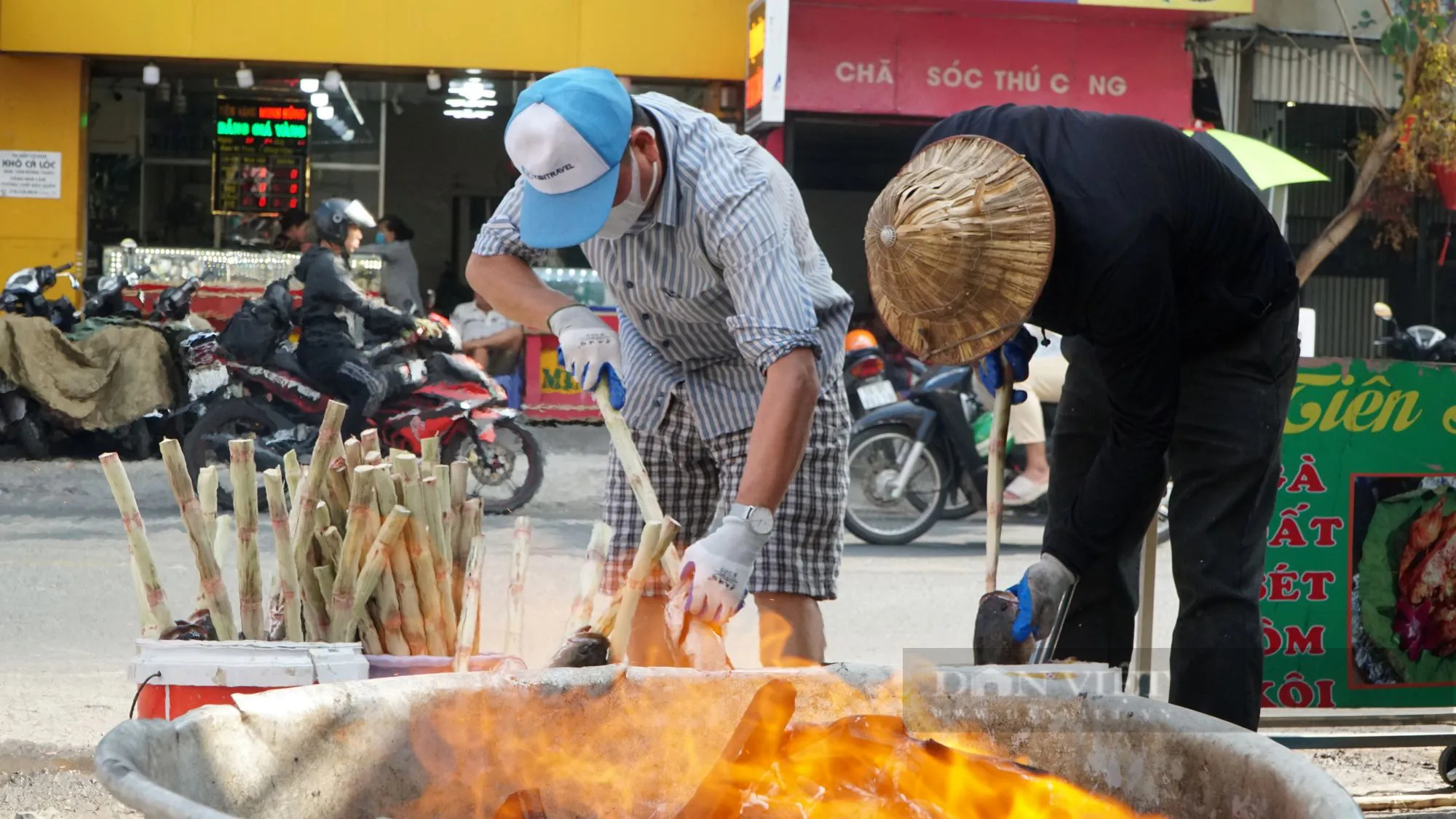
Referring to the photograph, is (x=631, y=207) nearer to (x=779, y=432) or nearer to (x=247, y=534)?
(x=779, y=432)

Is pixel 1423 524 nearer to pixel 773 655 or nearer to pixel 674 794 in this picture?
pixel 773 655

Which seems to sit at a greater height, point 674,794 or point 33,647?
point 674,794

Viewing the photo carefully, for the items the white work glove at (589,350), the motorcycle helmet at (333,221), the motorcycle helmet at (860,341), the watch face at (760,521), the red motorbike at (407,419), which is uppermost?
the motorcycle helmet at (333,221)

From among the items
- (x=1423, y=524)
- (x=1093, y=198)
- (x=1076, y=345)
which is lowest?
A: (x=1423, y=524)

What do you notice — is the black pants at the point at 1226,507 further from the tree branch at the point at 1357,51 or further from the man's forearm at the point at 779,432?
the tree branch at the point at 1357,51

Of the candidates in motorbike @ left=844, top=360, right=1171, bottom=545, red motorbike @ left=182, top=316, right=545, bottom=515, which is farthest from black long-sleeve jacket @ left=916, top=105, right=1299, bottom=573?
red motorbike @ left=182, top=316, right=545, bottom=515

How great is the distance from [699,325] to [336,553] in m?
0.90

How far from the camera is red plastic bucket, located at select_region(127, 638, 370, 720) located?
7.82ft

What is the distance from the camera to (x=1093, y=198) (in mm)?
2555

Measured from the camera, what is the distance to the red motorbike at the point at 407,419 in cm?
810

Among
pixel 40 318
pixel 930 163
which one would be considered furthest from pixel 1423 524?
pixel 40 318

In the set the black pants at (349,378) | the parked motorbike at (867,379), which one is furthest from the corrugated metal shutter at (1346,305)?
the black pants at (349,378)

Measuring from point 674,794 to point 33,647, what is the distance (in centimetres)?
409

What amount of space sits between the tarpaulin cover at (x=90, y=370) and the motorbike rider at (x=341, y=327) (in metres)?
1.69
